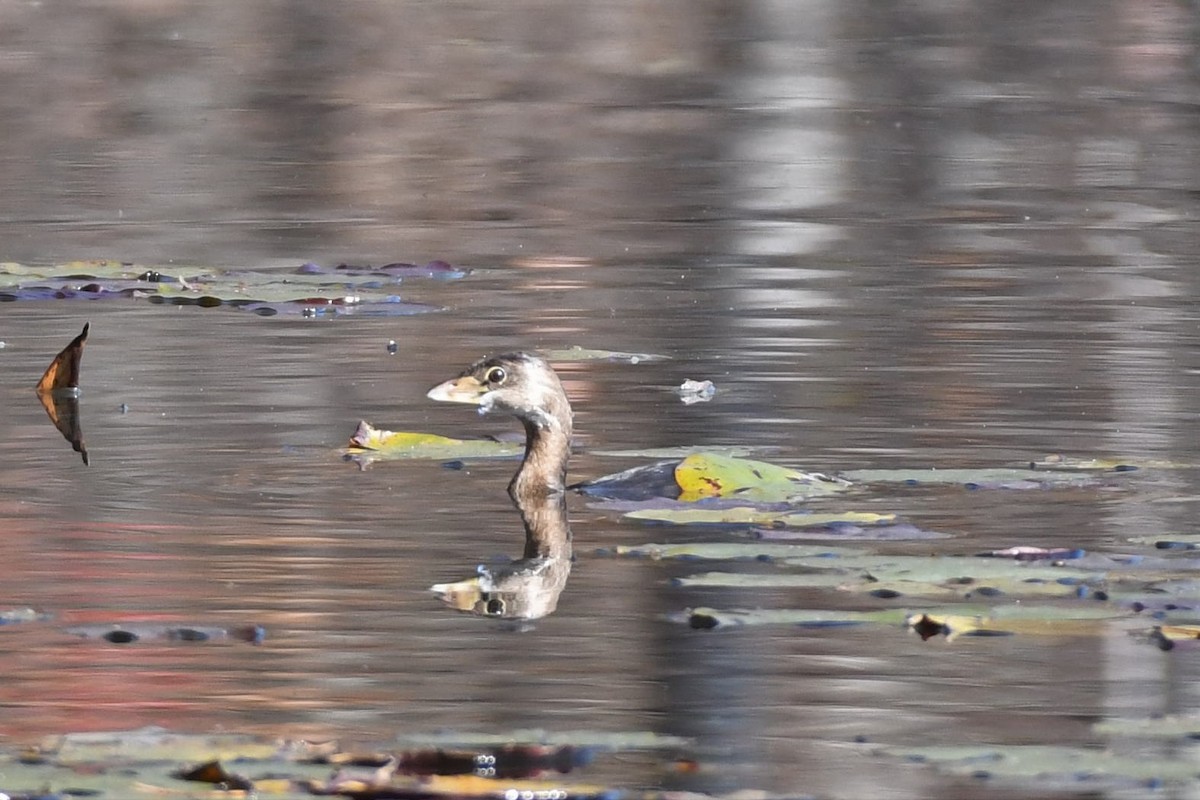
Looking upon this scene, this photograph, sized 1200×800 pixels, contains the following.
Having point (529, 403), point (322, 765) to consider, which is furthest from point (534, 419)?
point (322, 765)

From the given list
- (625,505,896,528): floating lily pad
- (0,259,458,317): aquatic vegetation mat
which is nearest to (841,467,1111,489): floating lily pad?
(625,505,896,528): floating lily pad

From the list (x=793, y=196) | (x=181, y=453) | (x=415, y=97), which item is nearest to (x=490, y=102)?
(x=415, y=97)

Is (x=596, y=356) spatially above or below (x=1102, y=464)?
below

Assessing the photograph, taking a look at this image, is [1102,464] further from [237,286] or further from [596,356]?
[237,286]

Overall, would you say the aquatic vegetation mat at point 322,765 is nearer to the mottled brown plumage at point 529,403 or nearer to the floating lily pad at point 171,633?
the floating lily pad at point 171,633

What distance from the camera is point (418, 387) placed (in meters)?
8.25

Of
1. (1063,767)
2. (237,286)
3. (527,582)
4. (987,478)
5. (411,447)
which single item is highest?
(1063,767)

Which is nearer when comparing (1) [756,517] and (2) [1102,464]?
(1) [756,517]

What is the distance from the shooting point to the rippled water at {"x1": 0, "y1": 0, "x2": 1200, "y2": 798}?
4.50 metres

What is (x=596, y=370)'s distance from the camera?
8.56m

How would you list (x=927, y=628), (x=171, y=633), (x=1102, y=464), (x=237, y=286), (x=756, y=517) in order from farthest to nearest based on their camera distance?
(x=237, y=286) → (x=1102, y=464) → (x=756, y=517) → (x=171, y=633) → (x=927, y=628)

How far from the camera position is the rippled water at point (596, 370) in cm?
450

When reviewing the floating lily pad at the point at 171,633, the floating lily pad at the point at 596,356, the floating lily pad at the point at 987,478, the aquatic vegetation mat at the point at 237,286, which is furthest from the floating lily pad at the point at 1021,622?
the aquatic vegetation mat at the point at 237,286

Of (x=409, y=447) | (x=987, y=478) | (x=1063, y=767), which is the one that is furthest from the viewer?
(x=409, y=447)
